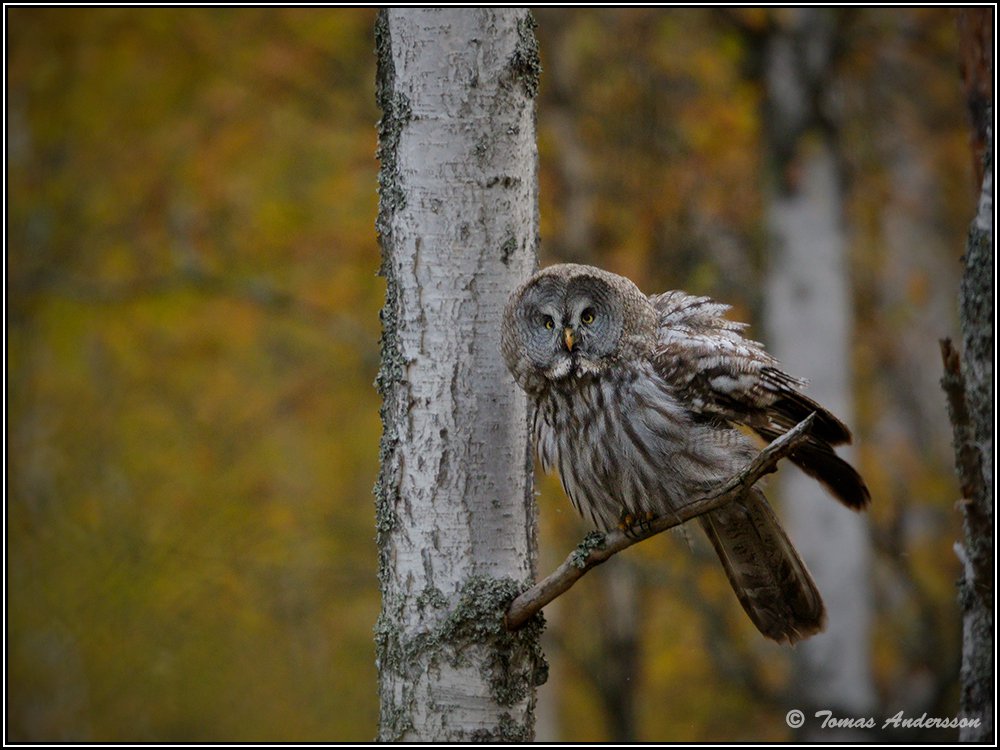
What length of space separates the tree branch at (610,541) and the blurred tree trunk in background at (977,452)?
30 cm

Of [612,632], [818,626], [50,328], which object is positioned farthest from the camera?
[50,328]

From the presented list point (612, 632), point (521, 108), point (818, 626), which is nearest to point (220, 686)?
point (612, 632)

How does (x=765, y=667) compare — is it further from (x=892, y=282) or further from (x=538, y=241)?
(x=538, y=241)

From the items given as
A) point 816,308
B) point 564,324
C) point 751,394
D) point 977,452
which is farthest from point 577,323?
point 816,308

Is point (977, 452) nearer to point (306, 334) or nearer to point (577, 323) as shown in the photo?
point (577, 323)

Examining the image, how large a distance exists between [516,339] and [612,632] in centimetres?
429

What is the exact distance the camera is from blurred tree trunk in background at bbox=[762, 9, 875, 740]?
4.76 m

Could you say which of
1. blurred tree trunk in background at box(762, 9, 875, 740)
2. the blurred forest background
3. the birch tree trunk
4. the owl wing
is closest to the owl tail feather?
the owl wing

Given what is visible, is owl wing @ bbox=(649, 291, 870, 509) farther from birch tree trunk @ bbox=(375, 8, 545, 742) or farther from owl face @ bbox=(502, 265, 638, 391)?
birch tree trunk @ bbox=(375, 8, 545, 742)

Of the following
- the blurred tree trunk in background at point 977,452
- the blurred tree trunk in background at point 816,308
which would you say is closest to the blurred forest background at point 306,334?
the blurred tree trunk in background at point 816,308

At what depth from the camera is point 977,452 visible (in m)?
2.01

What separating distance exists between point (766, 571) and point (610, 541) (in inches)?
28.9

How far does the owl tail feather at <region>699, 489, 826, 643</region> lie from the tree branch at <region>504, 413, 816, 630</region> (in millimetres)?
534

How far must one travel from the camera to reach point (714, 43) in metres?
6.50
